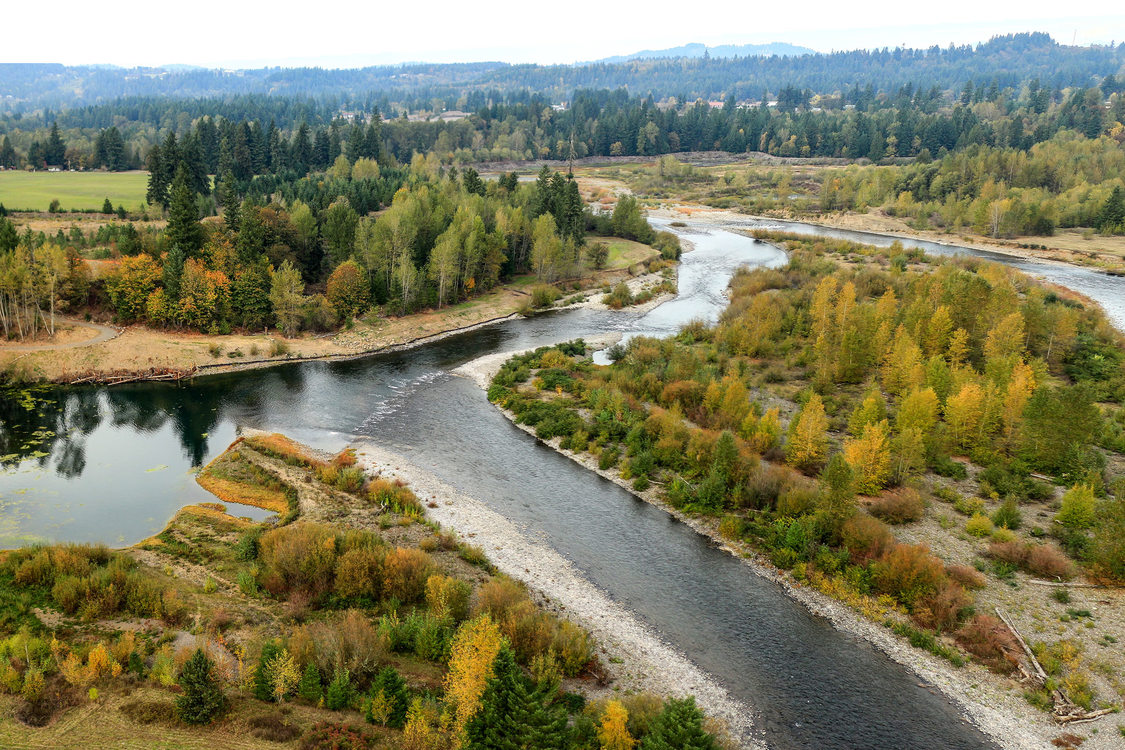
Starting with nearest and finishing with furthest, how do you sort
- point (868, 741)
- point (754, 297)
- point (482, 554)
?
1. point (868, 741)
2. point (482, 554)
3. point (754, 297)

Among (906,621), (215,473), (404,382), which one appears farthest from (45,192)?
(906,621)

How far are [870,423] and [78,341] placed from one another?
6702 centimetres

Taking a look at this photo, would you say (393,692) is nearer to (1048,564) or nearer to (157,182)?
(1048,564)

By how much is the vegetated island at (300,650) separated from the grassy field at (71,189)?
274 ft

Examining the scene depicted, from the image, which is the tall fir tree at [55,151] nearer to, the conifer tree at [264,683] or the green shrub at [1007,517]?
the conifer tree at [264,683]

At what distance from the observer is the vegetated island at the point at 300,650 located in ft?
81.7

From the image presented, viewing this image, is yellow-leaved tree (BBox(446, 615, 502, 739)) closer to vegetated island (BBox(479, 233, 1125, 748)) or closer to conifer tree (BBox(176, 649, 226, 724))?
conifer tree (BBox(176, 649, 226, 724))

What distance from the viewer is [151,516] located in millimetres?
42219

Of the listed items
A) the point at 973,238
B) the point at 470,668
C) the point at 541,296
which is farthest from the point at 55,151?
the point at 973,238

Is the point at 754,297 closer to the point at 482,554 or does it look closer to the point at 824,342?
the point at 824,342

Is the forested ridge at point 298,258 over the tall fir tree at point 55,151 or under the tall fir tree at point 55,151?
under

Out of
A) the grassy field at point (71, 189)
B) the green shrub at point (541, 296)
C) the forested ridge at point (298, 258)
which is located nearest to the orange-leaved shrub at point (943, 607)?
the forested ridge at point (298, 258)

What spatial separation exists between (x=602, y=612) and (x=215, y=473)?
28.0m

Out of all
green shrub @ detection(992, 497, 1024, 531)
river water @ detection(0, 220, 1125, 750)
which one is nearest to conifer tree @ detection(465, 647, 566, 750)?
river water @ detection(0, 220, 1125, 750)
